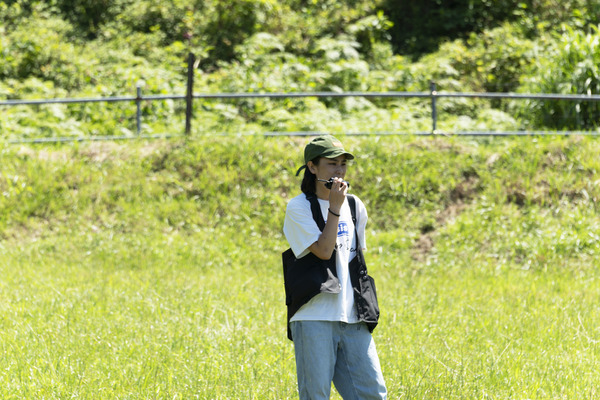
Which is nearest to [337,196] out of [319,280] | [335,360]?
[319,280]

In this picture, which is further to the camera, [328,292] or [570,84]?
[570,84]

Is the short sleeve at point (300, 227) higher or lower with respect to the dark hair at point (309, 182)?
lower

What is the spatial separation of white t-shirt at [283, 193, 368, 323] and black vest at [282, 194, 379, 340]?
0.10ft

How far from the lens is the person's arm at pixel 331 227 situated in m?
3.92

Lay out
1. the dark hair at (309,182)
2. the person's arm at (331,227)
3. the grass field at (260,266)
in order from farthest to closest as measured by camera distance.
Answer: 1. the grass field at (260,266)
2. the dark hair at (309,182)
3. the person's arm at (331,227)

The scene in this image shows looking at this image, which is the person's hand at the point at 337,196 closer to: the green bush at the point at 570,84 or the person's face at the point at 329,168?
the person's face at the point at 329,168

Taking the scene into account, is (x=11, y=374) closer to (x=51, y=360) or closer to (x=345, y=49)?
(x=51, y=360)

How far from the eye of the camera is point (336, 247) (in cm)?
408

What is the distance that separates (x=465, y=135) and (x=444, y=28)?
639cm

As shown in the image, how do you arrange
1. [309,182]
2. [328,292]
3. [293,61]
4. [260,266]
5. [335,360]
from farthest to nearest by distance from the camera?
[293,61]
[260,266]
[309,182]
[335,360]
[328,292]

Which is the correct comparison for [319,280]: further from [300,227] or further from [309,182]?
[309,182]

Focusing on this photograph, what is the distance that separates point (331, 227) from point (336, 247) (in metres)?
0.20

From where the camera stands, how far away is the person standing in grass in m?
3.93

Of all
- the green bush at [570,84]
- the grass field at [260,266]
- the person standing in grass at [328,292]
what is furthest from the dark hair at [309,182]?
the green bush at [570,84]
